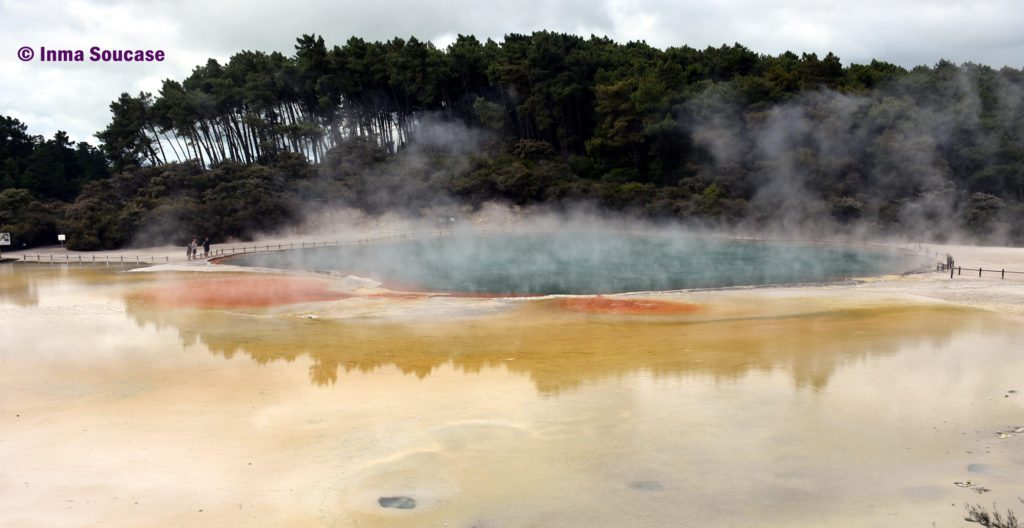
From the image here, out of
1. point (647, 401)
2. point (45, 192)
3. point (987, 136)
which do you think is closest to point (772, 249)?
point (987, 136)

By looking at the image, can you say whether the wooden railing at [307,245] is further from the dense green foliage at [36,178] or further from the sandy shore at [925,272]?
the dense green foliage at [36,178]

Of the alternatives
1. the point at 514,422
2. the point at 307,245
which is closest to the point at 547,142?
the point at 307,245

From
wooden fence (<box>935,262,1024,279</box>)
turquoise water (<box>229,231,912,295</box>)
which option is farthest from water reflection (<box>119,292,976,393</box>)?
wooden fence (<box>935,262,1024,279</box>)

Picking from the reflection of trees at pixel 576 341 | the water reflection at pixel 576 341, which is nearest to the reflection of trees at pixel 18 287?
the reflection of trees at pixel 576 341

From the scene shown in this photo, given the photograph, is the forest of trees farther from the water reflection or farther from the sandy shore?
the water reflection

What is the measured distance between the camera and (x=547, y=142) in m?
68.9

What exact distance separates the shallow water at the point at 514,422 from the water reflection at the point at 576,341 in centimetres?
11

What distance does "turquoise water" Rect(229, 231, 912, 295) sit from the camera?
3319 centimetres

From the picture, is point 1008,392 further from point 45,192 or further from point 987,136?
point 45,192

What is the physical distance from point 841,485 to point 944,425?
11.4ft

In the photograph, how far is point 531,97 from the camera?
68688mm

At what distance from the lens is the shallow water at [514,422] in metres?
9.66

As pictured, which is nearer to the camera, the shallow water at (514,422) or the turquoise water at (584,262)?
the shallow water at (514,422)

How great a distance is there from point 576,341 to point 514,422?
7506mm
